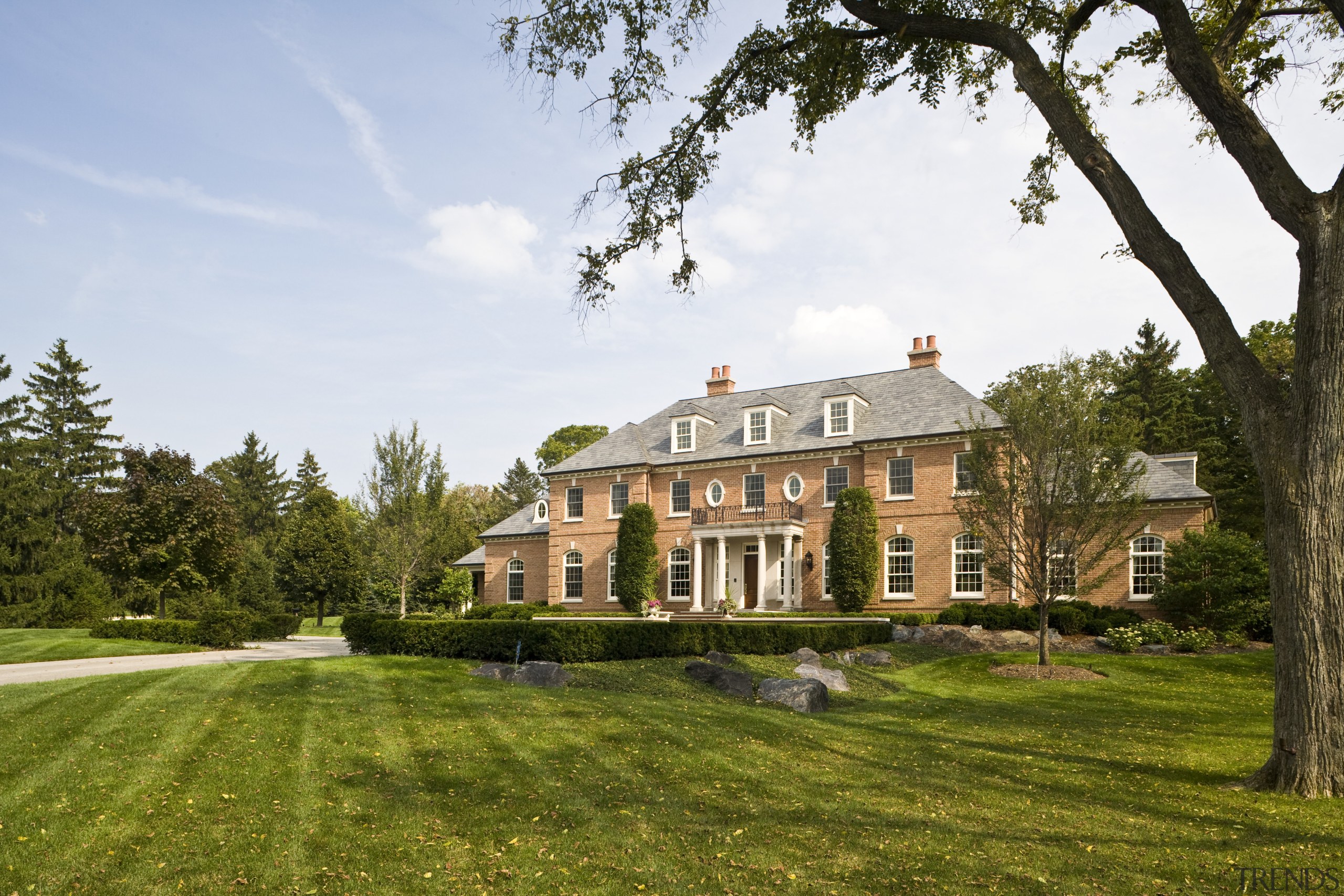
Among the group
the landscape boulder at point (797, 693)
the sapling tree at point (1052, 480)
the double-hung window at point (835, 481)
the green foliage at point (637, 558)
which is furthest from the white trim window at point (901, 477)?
the landscape boulder at point (797, 693)

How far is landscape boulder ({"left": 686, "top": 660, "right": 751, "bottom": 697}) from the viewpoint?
12727 millimetres

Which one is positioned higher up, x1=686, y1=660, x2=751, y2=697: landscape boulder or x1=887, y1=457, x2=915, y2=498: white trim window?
x1=887, y1=457, x2=915, y2=498: white trim window

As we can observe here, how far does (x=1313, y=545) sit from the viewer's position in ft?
22.6

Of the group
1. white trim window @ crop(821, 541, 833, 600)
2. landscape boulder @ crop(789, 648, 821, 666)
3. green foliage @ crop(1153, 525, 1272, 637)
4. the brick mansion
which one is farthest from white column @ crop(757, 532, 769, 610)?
green foliage @ crop(1153, 525, 1272, 637)

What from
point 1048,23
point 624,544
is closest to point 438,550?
point 624,544

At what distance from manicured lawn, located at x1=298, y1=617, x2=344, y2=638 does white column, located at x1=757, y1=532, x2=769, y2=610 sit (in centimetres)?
1631

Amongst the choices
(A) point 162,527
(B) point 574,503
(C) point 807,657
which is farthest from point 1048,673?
(A) point 162,527

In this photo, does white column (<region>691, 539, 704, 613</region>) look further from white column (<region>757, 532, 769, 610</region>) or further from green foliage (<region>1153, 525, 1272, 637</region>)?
green foliage (<region>1153, 525, 1272, 637</region>)

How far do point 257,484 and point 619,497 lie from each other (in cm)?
4301

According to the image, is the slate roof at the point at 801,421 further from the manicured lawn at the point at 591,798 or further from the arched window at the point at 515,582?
the manicured lawn at the point at 591,798

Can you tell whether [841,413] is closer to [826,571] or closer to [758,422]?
[758,422]

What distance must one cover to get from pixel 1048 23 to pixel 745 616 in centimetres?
2097

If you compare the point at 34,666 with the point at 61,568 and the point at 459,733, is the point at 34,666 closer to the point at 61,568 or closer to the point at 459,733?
the point at 459,733

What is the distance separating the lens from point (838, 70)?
1074 centimetres
